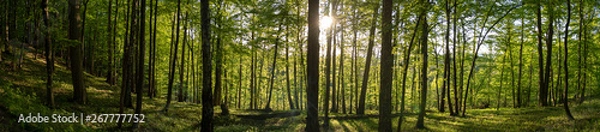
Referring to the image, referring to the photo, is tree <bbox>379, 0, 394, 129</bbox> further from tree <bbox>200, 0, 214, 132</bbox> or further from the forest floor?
tree <bbox>200, 0, 214, 132</bbox>

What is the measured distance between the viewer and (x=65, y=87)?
54.2 ft

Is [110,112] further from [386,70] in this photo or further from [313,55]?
[386,70]

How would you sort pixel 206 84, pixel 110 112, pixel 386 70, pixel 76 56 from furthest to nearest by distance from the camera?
pixel 110 112 < pixel 76 56 < pixel 206 84 < pixel 386 70

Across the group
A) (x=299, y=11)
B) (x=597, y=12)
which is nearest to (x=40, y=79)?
(x=299, y=11)

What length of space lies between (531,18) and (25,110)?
29772 mm

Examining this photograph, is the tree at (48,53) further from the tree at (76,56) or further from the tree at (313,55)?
the tree at (313,55)

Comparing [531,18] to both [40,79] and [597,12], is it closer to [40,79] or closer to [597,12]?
[597,12]

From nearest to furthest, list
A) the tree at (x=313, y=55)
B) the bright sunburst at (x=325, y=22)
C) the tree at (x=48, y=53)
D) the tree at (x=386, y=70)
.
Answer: the tree at (x=386, y=70) → the tree at (x=48, y=53) → the tree at (x=313, y=55) → the bright sunburst at (x=325, y=22)

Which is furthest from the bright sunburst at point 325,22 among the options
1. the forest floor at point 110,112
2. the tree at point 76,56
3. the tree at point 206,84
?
the tree at point 76,56

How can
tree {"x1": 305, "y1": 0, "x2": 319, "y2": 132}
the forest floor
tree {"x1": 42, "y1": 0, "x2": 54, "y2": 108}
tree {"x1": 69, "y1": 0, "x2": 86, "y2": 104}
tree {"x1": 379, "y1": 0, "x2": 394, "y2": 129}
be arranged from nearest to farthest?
the forest floor, tree {"x1": 379, "y1": 0, "x2": 394, "y2": 129}, tree {"x1": 42, "y1": 0, "x2": 54, "y2": 108}, tree {"x1": 305, "y1": 0, "x2": 319, "y2": 132}, tree {"x1": 69, "y1": 0, "x2": 86, "y2": 104}

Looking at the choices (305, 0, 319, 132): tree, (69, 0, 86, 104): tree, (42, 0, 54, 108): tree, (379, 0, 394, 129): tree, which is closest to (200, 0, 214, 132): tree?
(305, 0, 319, 132): tree

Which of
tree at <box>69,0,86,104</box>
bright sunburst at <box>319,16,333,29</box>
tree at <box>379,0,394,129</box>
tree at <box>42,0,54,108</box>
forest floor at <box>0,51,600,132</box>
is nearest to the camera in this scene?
forest floor at <box>0,51,600,132</box>

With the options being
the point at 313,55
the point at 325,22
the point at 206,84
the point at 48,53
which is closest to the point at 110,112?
the point at 48,53

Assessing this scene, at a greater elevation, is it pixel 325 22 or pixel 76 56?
pixel 325 22
